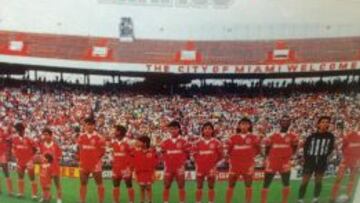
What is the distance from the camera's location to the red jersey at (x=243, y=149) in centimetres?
102

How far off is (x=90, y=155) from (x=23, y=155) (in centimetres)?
14

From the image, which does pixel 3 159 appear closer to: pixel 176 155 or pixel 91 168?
pixel 91 168

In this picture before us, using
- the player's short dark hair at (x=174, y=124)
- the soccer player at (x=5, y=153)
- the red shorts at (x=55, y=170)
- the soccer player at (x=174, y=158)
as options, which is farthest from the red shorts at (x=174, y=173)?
the soccer player at (x=5, y=153)

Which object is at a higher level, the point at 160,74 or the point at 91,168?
the point at 160,74

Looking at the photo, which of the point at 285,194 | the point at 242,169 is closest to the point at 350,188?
the point at 285,194

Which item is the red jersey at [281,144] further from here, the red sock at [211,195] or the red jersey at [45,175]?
the red jersey at [45,175]

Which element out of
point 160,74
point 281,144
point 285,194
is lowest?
point 285,194

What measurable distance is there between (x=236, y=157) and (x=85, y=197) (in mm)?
297

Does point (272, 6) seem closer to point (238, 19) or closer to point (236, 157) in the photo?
point (238, 19)

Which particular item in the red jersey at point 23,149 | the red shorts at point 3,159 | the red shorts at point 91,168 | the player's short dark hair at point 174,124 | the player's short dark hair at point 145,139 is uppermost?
the player's short dark hair at point 174,124

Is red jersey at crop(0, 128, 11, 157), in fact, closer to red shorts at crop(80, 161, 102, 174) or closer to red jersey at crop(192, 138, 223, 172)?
red shorts at crop(80, 161, 102, 174)

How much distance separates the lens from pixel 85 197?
106cm

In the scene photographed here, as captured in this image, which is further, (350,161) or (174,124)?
(350,161)

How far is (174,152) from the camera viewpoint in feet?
3.33
